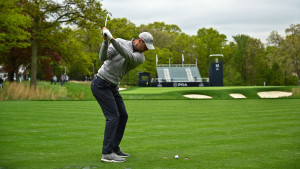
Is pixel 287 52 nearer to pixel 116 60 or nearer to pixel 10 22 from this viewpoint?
pixel 10 22

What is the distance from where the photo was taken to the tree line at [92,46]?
3058 centimetres

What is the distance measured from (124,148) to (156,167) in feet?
6.18

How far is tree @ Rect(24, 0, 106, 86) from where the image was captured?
30641 millimetres

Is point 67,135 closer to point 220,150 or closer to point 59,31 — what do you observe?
point 220,150

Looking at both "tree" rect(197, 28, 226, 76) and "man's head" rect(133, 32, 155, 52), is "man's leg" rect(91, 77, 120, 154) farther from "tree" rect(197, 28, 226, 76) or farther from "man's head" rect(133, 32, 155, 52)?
"tree" rect(197, 28, 226, 76)

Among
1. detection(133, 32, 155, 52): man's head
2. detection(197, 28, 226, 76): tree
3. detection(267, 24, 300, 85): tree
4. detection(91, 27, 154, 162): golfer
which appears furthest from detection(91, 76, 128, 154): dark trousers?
detection(197, 28, 226, 76): tree

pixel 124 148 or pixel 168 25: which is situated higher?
pixel 168 25

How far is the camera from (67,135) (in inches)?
346

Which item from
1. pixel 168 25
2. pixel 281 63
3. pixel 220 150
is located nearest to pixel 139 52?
pixel 220 150

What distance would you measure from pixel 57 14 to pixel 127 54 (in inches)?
1089

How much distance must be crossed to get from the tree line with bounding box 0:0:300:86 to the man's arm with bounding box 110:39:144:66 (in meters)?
21.1

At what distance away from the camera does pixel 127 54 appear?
5781mm

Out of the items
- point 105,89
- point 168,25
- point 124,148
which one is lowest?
point 124,148

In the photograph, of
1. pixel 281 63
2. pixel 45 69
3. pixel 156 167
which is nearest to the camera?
pixel 156 167
